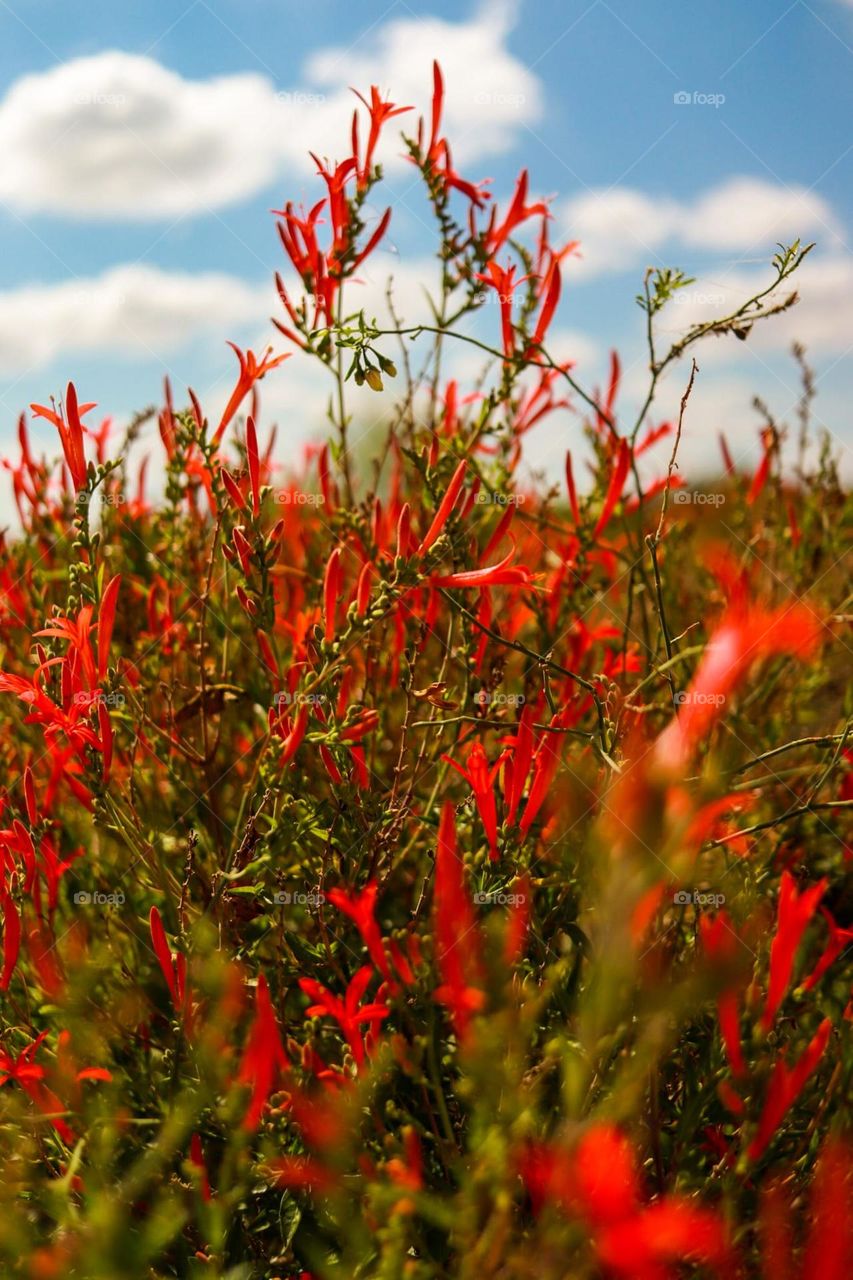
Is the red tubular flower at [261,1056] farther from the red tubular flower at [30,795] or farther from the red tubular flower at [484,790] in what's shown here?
the red tubular flower at [30,795]

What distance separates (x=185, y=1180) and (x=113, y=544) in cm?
143

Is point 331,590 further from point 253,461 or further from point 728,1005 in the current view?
point 728,1005

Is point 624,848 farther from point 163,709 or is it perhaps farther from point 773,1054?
point 163,709

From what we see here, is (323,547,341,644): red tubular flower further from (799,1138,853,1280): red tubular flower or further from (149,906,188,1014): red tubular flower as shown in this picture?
(799,1138,853,1280): red tubular flower

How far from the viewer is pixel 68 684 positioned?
142 centimetres

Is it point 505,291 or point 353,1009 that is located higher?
point 505,291

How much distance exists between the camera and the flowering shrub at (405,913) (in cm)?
100

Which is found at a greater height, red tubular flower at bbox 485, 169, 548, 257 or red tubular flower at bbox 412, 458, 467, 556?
red tubular flower at bbox 485, 169, 548, 257

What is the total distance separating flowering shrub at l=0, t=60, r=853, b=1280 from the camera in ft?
3.26

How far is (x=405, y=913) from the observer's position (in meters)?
2.03

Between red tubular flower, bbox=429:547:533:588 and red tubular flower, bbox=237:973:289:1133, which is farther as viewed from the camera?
red tubular flower, bbox=429:547:533:588

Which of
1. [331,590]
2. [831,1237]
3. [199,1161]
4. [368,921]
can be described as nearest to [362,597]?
[331,590]

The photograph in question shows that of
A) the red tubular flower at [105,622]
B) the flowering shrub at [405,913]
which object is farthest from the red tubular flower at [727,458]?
the red tubular flower at [105,622]

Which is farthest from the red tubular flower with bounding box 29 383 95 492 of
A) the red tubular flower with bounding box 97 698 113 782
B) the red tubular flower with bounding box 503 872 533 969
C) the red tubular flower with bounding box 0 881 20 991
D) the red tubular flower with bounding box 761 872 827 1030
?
the red tubular flower with bounding box 761 872 827 1030
